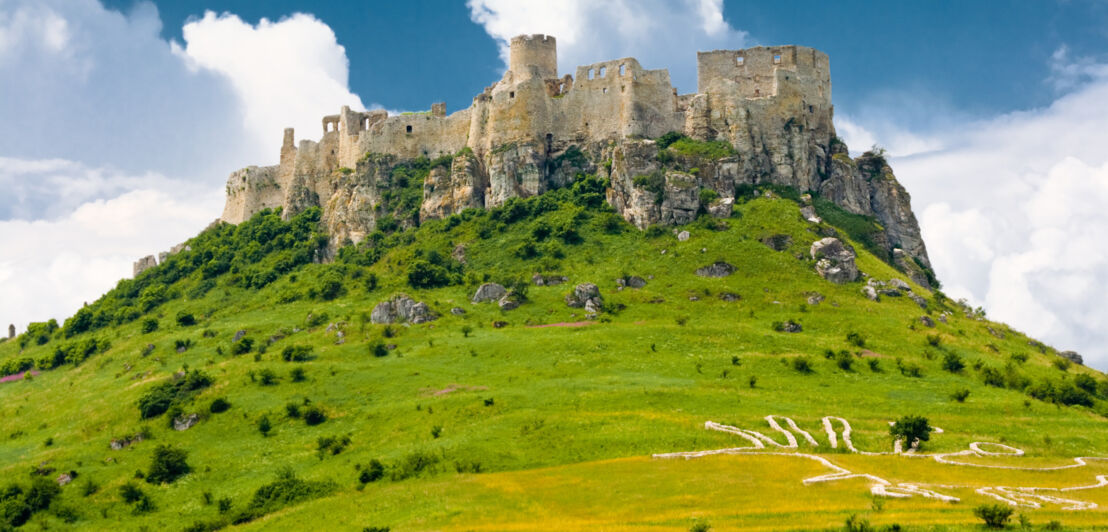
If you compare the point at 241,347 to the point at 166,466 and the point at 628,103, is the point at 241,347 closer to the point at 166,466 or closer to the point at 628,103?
the point at 166,466

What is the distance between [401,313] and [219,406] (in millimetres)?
21826

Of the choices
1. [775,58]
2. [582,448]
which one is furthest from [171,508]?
[775,58]

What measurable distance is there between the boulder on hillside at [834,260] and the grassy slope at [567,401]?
227 cm

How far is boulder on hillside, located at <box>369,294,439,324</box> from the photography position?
81125mm

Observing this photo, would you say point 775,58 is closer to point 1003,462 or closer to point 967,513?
point 1003,462

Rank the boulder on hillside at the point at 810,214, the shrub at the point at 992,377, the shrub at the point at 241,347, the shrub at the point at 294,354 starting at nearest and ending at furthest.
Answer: the shrub at the point at 992,377, the shrub at the point at 294,354, the shrub at the point at 241,347, the boulder on hillside at the point at 810,214

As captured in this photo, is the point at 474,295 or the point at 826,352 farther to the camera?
the point at 474,295

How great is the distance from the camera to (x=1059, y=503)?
109 feet

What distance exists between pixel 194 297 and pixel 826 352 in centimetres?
7551

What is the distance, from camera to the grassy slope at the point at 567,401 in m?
40.2

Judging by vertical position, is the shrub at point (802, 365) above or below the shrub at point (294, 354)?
below

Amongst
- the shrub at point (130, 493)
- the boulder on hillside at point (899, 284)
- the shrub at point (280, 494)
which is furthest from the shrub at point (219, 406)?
the boulder on hillside at point (899, 284)

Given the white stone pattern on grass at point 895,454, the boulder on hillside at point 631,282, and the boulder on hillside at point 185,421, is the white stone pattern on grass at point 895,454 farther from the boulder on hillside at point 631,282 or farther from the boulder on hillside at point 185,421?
the boulder on hillside at point 185,421

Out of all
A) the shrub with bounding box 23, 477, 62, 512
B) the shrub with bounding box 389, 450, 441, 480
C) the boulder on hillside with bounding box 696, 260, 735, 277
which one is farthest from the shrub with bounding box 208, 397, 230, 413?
the boulder on hillside with bounding box 696, 260, 735, 277
